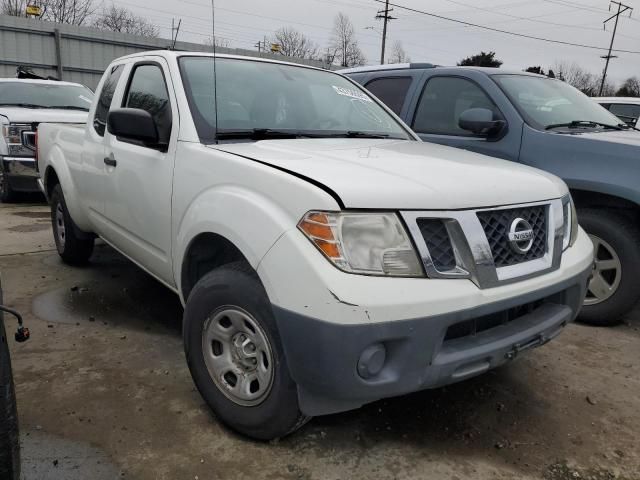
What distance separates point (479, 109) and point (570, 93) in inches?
52.8

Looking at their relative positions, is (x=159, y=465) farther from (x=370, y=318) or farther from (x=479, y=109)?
(x=479, y=109)

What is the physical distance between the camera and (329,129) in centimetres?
324

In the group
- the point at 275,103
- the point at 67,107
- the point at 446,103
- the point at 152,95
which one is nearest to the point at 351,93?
the point at 275,103

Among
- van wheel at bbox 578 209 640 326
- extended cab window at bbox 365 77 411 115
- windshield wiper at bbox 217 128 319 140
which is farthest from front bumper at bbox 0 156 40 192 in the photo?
van wheel at bbox 578 209 640 326

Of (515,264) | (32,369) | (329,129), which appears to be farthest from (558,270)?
(32,369)

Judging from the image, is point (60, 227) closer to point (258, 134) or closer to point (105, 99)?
point (105, 99)

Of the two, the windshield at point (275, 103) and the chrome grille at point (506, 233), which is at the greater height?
the windshield at point (275, 103)

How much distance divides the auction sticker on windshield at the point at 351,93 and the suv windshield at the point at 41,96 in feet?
19.7

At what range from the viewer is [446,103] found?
4809 mm

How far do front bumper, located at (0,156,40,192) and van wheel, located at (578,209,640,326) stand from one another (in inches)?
273

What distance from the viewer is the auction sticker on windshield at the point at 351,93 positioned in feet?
12.0

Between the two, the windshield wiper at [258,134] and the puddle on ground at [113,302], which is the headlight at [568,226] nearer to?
the windshield wiper at [258,134]

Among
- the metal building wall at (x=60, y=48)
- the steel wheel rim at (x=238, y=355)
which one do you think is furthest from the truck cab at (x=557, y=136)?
the metal building wall at (x=60, y=48)

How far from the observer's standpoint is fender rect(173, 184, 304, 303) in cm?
208
